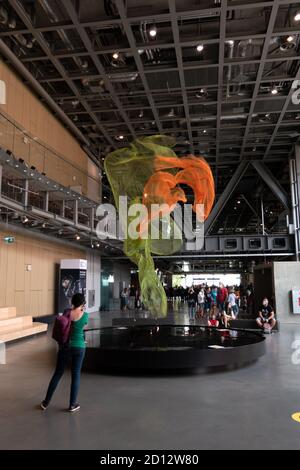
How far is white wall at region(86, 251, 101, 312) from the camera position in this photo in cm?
2555

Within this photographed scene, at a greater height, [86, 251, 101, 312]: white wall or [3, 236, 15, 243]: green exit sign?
[3, 236, 15, 243]: green exit sign

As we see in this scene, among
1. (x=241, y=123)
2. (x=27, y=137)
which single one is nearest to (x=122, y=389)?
(x=27, y=137)

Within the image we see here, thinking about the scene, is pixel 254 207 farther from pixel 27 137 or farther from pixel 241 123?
pixel 27 137

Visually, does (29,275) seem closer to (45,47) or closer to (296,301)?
(45,47)

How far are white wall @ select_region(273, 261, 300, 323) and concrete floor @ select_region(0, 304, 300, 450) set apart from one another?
1016 centimetres

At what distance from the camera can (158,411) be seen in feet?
18.4

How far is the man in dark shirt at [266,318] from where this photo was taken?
48.8 feet

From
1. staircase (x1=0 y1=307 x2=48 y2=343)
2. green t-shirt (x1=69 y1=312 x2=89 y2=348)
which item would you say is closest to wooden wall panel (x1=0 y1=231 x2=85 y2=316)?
staircase (x1=0 y1=307 x2=48 y2=343)

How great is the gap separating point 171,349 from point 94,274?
60.6ft

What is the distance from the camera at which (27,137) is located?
14523 millimetres

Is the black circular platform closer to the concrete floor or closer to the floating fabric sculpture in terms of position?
the concrete floor

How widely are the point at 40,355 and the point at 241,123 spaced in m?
16.7
